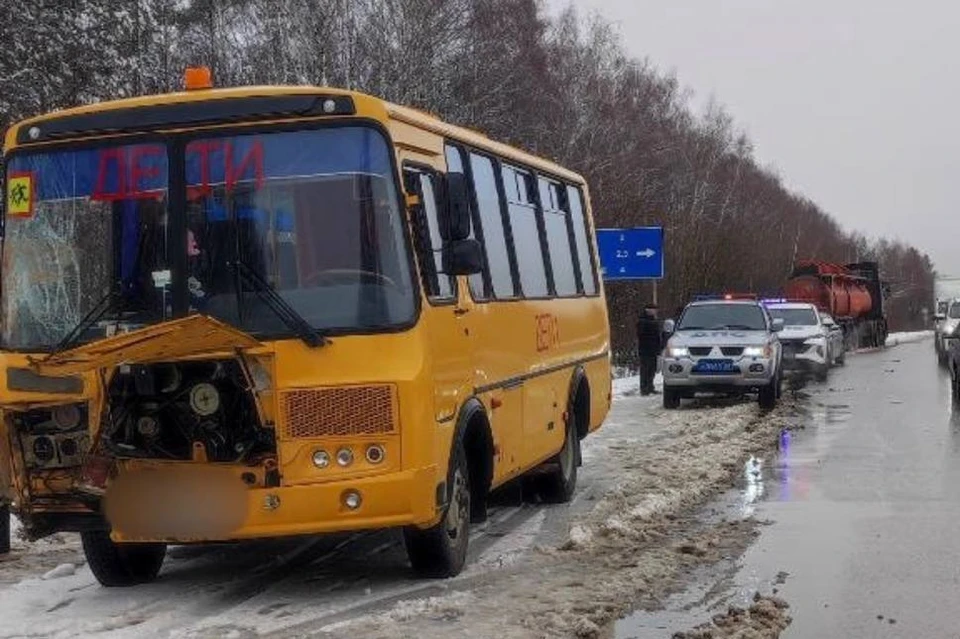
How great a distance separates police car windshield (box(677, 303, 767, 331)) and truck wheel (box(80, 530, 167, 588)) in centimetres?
1488

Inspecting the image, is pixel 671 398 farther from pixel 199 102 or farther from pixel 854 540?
pixel 199 102

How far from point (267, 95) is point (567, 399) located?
5048 millimetres

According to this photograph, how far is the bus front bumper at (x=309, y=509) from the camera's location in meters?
6.98

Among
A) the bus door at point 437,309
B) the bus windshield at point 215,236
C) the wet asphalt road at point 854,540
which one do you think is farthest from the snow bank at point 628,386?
the bus windshield at point 215,236

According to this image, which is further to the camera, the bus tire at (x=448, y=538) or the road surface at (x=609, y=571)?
the bus tire at (x=448, y=538)

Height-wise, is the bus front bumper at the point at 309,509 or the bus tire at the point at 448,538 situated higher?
the bus front bumper at the point at 309,509

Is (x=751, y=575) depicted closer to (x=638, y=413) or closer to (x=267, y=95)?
(x=267, y=95)

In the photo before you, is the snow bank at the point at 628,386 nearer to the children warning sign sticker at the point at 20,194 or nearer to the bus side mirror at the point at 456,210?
the bus side mirror at the point at 456,210

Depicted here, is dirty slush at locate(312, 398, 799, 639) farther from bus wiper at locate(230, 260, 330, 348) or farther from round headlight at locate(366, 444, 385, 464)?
bus wiper at locate(230, 260, 330, 348)

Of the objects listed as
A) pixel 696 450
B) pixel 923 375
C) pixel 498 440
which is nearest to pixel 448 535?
pixel 498 440

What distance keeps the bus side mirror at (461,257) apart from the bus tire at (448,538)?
108 centimetres

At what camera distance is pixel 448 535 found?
310 inches

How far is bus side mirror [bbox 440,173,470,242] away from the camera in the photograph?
7797mm

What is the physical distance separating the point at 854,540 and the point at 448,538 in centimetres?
326
